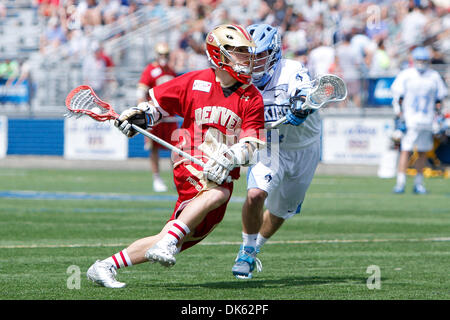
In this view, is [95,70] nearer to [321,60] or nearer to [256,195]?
[321,60]

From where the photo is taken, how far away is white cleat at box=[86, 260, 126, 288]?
6359 mm

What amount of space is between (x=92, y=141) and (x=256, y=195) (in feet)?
54.1

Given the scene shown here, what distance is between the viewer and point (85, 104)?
711 cm

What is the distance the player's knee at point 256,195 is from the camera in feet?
24.3

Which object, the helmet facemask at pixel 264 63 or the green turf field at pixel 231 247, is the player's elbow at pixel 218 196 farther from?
the helmet facemask at pixel 264 63

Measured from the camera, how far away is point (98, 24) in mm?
26953

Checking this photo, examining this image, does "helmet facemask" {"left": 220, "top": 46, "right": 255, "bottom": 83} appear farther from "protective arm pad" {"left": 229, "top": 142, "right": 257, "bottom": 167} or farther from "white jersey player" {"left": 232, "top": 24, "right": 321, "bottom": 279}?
"white jersey player" {"left": 232, "top": 24, "right": 321, "bottom": 279}

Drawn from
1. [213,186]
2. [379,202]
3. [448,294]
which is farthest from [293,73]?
[379,202]

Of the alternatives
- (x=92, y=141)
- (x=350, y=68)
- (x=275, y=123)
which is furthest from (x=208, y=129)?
(x=92, y=141)

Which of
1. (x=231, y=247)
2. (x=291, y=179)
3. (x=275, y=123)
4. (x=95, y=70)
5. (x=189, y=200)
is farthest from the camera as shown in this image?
(x=95, y=70)

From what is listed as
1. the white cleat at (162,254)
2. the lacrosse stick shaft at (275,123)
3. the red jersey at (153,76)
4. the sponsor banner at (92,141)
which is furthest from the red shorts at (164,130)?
the white cleat at (162,254)

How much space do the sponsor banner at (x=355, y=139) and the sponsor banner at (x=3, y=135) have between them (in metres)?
8.57
